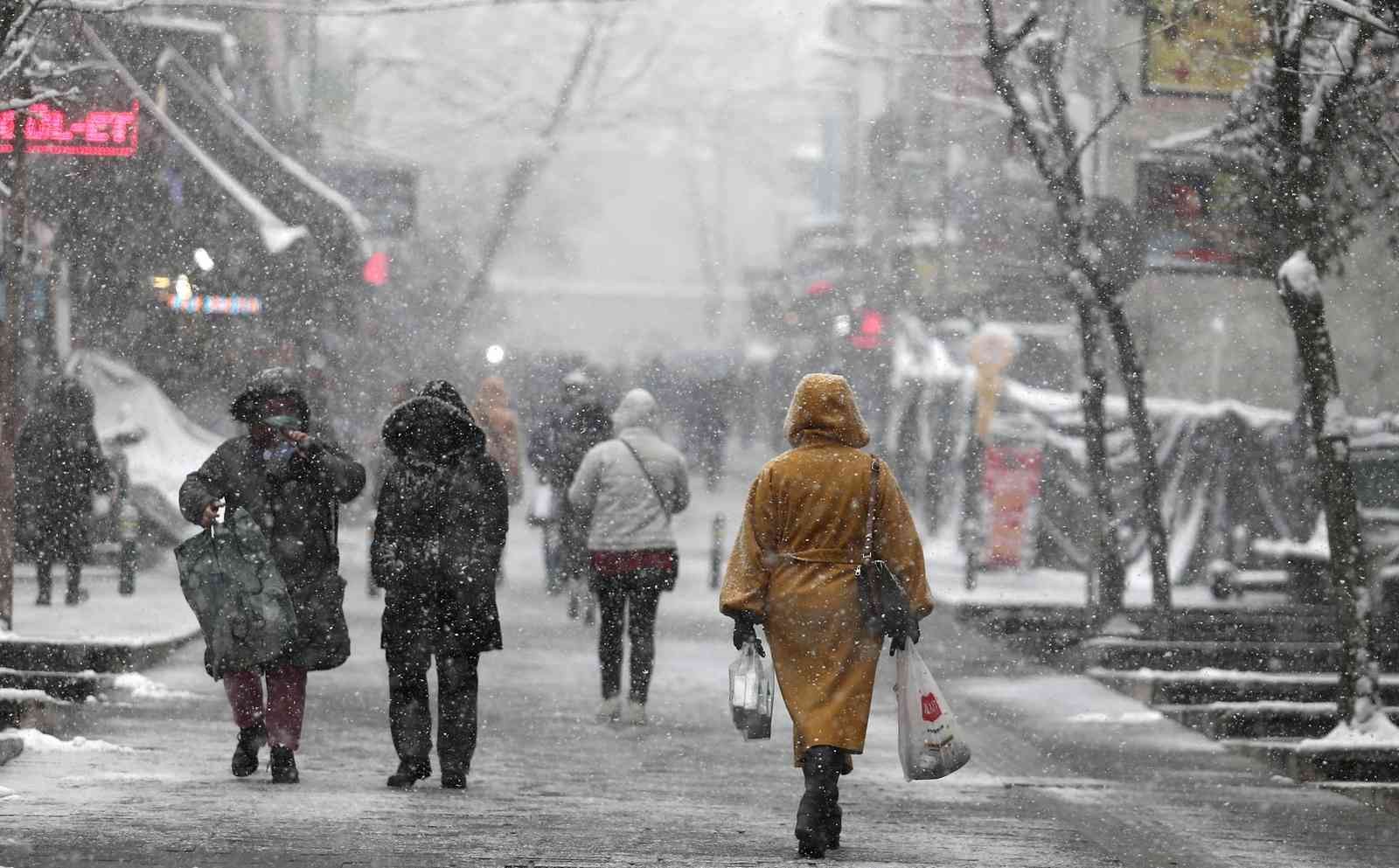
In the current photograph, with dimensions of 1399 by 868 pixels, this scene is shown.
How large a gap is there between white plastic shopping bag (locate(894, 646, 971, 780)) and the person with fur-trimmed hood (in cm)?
248

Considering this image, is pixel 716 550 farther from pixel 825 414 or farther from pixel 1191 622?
pixel 825 414

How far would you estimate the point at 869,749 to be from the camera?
37.8 ft

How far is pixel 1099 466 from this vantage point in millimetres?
16172

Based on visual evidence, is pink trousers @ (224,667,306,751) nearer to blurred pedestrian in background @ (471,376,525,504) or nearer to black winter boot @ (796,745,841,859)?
black winter boot @ (796,745,841,859)

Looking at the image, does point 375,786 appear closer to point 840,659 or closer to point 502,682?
point 840,659

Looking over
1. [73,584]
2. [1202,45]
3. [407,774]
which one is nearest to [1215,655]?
[1202,45]

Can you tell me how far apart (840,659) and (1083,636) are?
8.67 meters

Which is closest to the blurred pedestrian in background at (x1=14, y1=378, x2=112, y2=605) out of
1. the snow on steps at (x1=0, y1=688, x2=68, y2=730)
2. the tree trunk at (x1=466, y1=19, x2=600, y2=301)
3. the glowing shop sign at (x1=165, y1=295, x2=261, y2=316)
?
the glowing shop sign at (x1=165, y1=295, x2=261, y2=316)

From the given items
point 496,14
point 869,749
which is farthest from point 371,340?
point 869,749

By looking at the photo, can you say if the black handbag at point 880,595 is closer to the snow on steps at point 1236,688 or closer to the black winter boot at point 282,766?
the black winter boot at point 282,766

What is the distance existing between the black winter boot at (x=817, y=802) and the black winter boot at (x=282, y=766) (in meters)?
2.41

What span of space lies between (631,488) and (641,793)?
2.85 meters

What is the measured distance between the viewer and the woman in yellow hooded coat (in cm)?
762

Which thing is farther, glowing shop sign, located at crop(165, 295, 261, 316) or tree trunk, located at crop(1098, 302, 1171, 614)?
glowing shop sign, located at crop(165, 295, 261, 316)
